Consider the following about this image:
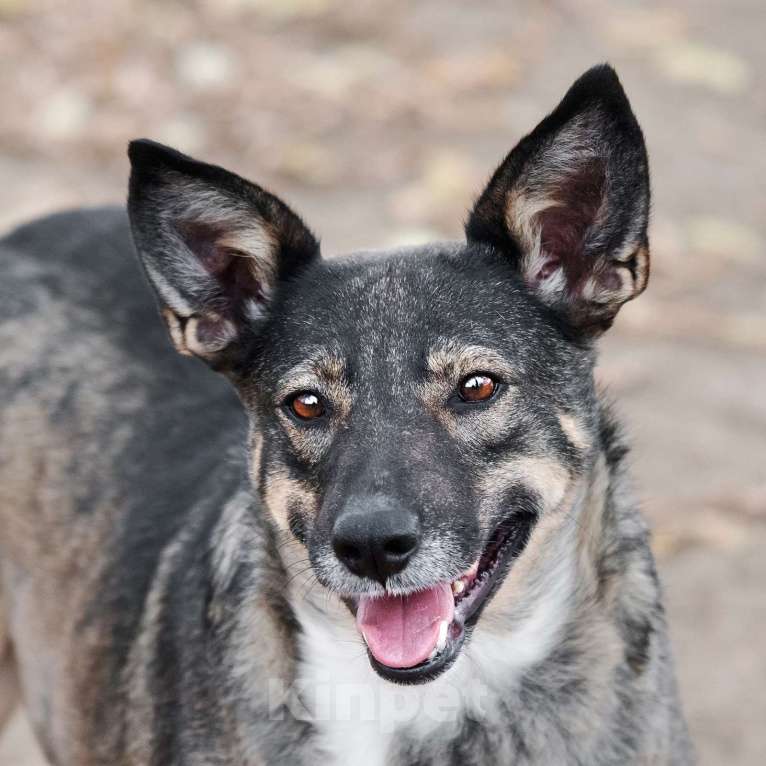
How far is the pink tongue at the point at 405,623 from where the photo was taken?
350 centimetres

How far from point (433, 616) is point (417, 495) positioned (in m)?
0.37

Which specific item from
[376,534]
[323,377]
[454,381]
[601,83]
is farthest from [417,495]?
[601,83]

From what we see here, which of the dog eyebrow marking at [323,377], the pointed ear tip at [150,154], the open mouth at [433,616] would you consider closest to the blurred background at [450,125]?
the open mouth at [433,616]

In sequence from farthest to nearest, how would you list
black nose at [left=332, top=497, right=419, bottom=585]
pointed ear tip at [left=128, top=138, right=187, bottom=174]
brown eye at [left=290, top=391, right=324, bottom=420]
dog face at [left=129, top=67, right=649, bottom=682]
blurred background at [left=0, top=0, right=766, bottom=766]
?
blurred background at [left=0, top=0, right=766, bottom=766], brown eye at [left=290, top=391, right=324, bottom=420], pointed ear tip at [left=128, top=138, right=187, bottom=174], dog face at [left=129, top=67, right=649, bottom=682], black nose at [left=332, top=497, right=419, bottom=585]

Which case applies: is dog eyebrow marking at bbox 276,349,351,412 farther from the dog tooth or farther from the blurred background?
the blurred background

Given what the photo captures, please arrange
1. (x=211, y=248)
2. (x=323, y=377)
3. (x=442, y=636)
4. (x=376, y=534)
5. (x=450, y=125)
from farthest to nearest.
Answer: (x=450, y=125)
(x=211, y=248)
(x=323, y=377)
(x=442, y=636)
(x=376, y=534)

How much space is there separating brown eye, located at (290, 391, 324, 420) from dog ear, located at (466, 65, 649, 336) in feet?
2.21

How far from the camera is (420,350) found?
3598mm

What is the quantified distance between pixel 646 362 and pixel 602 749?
13.2 feet

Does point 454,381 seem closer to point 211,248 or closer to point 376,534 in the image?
point 376,534

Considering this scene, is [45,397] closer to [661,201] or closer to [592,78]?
[592,78]

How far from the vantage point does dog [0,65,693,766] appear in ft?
11.5

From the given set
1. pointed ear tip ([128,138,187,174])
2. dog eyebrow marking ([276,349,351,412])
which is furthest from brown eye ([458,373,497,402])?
pointed ear tip ([128,138,187,174])

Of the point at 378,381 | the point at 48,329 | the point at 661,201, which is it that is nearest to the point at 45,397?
the point at 48,329
